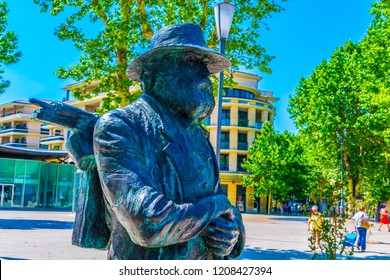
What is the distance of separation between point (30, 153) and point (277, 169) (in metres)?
22.7

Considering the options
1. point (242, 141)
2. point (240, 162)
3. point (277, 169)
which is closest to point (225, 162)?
point (240, 162)

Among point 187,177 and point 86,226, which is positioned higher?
point 187,177

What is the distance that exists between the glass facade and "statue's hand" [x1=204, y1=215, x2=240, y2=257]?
3556cm

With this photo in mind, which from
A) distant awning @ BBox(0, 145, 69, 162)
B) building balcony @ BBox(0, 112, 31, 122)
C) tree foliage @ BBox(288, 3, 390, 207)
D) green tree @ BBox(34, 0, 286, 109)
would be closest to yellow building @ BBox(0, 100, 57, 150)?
building balcony @ BBox(0, 112, 31, 122)

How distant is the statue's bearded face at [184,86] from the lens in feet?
6.93

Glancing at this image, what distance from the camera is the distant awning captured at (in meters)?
36.9

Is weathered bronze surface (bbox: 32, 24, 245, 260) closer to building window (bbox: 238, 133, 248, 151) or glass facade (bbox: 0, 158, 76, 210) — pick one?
glass facade (bbox: 0, 158, 76, 210)

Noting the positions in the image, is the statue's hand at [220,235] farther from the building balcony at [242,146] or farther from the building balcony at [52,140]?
the building balcony at [52,140]

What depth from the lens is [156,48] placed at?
6.93ft

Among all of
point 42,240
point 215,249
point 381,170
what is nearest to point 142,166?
point 215,249

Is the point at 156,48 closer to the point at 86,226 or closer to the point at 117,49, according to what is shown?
the point at 86,226

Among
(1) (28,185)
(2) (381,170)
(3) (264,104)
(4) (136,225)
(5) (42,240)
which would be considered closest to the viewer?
(4) (136,225)

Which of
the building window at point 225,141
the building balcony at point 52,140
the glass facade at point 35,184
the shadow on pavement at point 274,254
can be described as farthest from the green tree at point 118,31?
the building balcony at point 52,140

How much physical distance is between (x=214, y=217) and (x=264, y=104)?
52.8 m
